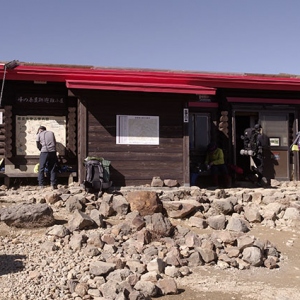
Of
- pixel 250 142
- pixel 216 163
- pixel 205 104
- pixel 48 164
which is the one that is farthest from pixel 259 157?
pixel 48 164

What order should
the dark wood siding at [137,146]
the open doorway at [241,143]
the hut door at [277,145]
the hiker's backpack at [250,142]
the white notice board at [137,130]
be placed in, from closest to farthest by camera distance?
the dark wood siding at [137,146] → the white notice board at [137,130] → the hiker's backpack at [250,142] → the hut door at [277,145] → the open doorway at [241,143]

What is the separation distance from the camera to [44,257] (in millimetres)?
6133

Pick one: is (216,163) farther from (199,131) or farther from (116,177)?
(116,177)

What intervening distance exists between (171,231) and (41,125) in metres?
5.17

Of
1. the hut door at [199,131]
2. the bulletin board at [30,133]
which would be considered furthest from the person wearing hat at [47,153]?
the hut door at [199,131]

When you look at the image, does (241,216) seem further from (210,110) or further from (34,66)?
(34,66)

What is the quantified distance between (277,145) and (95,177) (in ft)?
19.8

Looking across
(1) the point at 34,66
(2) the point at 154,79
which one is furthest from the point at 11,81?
(2) the point at 154,79

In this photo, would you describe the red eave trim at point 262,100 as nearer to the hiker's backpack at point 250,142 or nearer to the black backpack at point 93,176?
the hiker's backpack at point 250,142

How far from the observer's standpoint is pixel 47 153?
9.75 metres

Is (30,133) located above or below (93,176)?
above

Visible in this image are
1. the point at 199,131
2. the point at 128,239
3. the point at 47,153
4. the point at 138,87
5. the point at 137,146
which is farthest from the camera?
the point at 199,131

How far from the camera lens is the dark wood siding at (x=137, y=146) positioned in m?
10.0

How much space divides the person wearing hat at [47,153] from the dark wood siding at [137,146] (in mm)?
847
